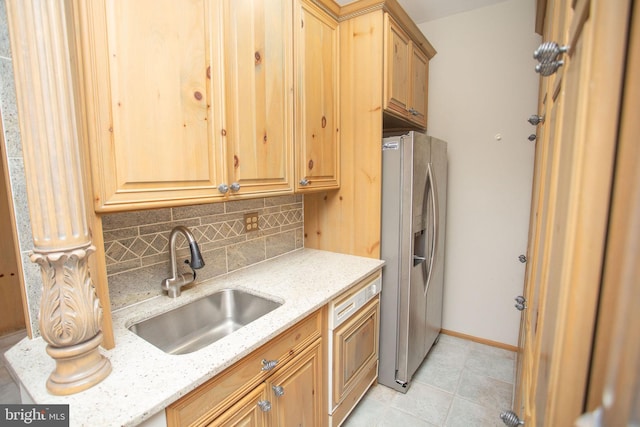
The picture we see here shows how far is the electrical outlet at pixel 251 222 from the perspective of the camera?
69.7 inches

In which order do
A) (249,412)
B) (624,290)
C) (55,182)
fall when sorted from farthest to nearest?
(249,412) → (55,182) → (624,290)

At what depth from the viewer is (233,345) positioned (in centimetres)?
100

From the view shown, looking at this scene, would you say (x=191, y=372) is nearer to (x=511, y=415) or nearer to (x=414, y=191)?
(x=511, y=415)

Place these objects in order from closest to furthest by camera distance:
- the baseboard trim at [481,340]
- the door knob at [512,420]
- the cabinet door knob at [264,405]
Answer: the door knob at [512,420]
the cabinet door knob at [264,405]
the baseboard trim at [481,340]

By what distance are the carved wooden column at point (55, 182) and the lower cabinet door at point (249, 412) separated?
419 millimetres

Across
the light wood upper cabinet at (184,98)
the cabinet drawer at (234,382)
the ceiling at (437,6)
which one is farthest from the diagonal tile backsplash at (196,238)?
the ceiling at (437,6)

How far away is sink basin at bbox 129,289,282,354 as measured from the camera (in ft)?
4.10

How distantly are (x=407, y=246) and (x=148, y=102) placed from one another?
1.54 m

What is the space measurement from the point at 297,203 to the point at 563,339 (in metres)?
1.88

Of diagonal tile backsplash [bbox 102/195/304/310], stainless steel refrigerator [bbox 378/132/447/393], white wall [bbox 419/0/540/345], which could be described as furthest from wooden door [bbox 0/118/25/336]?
white wall [bbox 419/0/540/345]

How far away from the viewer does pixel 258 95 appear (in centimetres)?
140

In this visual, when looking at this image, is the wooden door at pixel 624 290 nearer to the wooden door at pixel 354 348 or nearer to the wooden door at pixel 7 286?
the wooden door at pixel 354 348

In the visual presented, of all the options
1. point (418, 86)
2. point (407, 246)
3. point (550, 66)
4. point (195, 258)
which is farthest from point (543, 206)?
point (418, 86)

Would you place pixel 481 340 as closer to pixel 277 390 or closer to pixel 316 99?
pixel 277 390
